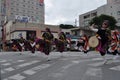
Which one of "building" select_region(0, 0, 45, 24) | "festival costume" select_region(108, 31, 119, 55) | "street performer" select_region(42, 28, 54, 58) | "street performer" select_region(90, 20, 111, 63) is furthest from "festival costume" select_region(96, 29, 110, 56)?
"building" select_region(0, 0, 45, 24)

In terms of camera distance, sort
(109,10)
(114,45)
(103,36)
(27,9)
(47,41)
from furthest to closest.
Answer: (27,9) → (109,10) → (47,41) → (114,45) → (103,36)

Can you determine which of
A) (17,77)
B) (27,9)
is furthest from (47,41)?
(27,9)

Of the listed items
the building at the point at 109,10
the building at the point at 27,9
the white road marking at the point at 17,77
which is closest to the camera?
the white road marking at the point at 17,77

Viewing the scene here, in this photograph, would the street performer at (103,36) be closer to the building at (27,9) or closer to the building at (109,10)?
the building at (109,10)

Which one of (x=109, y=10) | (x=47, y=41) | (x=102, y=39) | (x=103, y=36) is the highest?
(x=109, y=10)

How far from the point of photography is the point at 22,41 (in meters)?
23.7

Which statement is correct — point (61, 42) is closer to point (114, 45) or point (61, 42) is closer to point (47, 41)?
point (47, 41)

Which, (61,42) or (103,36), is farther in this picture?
(61,42)

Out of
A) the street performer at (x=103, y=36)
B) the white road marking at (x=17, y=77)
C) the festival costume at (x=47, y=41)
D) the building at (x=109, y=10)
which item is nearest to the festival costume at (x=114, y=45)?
the street performer at (x=103, y=36)

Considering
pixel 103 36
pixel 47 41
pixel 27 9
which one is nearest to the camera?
pixel 103 36

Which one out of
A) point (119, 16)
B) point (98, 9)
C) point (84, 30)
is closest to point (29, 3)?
point (98, 9)

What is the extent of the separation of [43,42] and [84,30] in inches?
2195

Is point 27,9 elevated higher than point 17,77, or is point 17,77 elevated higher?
point 27,9

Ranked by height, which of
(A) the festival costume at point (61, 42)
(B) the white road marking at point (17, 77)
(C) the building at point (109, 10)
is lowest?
(B) the white road marking at point (17, 77)
